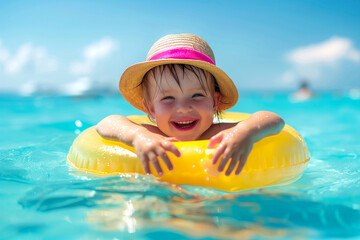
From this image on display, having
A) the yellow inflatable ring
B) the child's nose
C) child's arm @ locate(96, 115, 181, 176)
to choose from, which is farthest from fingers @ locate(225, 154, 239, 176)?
the child's nose

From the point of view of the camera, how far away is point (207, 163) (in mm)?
1998

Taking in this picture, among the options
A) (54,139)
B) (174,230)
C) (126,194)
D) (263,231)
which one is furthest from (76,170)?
(54,139)

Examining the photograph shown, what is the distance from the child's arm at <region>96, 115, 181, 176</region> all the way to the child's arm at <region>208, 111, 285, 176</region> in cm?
25

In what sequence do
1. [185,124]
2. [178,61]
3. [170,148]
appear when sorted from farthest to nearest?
[185,124]
[178,61]
[170,148]

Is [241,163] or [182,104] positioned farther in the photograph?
[182,104]

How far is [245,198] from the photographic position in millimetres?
1970

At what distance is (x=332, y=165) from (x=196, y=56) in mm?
1783

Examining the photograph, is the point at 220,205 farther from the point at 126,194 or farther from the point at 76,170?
the point at 76,170

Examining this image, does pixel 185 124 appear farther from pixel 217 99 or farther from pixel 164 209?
pixel 164 209

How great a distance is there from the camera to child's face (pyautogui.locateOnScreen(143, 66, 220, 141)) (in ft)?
8.02

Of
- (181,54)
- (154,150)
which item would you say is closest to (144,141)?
(154,150)

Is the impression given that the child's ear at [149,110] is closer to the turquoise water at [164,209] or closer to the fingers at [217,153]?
the turquoise water at [164,209]

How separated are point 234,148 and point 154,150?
0.45 metres

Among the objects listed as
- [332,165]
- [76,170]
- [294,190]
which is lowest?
[294,190]
